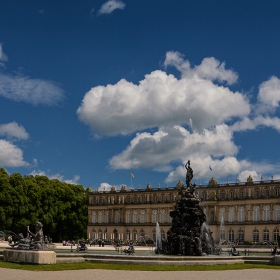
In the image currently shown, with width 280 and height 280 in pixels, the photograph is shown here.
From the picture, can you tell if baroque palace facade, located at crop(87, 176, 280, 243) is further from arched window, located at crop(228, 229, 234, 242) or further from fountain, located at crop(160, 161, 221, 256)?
fountain, located at crop(160, 161, 221, 256)

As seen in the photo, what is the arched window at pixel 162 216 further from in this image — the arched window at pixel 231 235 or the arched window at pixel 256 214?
the arched window at pixel 256 214

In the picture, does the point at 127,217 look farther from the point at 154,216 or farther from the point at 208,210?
the point at 208,210

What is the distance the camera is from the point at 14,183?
75.0m

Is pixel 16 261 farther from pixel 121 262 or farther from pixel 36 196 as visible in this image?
pixel 36 196

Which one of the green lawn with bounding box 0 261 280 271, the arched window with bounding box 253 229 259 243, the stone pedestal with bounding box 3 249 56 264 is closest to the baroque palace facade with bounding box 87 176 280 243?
the arched window with bounding box 253 229 259 243

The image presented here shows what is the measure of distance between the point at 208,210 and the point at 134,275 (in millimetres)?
71641

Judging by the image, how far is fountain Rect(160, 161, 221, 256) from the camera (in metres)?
34.8

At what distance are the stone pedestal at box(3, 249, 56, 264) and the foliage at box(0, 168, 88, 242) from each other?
147 feet

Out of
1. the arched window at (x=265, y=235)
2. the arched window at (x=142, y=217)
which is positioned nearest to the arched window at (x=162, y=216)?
the arched window at (x=142, y=217)

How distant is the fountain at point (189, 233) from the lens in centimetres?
3481

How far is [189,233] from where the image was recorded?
116ft

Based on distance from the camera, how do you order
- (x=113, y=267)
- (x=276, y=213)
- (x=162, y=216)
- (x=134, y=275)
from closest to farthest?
1. (x=134, y=275)
2. (x=113, y=267)
3. (x=276, y=213)
4. (x=162, y=216)

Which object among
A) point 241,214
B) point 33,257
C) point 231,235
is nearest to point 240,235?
point 231,235

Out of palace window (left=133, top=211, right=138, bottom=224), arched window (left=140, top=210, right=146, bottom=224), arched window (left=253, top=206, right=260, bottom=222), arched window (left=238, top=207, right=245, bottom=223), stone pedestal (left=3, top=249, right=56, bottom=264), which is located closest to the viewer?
stone pedestal (left=3, top=249, right=56, bottom=264)
